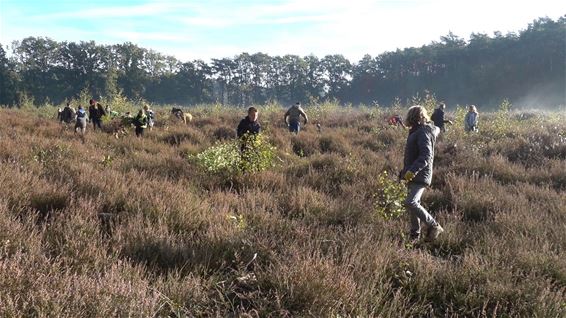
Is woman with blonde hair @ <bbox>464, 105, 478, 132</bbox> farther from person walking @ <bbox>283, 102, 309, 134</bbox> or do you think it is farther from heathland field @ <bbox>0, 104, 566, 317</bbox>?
heathland field @ <bbox>0, 104, 566, 317</bbox>

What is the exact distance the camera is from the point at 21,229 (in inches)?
130

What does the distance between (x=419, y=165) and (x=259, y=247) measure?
6.77 feet

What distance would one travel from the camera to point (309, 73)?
82.0 metres

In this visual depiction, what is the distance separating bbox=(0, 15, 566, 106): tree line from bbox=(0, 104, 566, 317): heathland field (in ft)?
155

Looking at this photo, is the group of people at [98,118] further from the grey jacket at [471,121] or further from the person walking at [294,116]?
the grey jacket at [471,121]

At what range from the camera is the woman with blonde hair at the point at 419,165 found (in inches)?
181

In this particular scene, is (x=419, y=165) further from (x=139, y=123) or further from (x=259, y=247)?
(x=139, y=123)

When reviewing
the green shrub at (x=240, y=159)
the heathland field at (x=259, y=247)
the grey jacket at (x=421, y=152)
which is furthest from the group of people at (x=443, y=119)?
the grey jacket at (x=421, y=152)

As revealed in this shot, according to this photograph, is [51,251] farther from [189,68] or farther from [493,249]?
[189,68]

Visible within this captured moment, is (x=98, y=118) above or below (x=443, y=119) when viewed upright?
below

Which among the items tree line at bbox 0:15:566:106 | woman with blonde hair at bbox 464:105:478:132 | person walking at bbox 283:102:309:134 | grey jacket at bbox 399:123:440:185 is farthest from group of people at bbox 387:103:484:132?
tree line at bbox 0:15:566:106

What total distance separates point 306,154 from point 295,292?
943 centimetres

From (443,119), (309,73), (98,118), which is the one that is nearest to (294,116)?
(443,119)

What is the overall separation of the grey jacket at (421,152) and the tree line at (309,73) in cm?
4838
